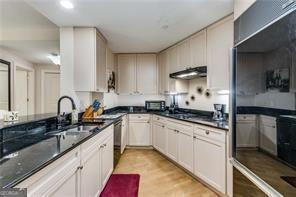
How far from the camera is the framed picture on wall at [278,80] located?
3.23 ft

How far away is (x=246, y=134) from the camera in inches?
60.0

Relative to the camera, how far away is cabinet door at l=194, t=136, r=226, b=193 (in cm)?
222

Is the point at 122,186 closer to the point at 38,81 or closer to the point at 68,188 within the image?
the point at 68,188

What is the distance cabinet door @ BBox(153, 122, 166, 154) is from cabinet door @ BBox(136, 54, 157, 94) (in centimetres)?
102

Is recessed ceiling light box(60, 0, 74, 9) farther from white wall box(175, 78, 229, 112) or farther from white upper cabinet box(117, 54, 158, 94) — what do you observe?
white upper cabinet box(117, 54, 158, 94)

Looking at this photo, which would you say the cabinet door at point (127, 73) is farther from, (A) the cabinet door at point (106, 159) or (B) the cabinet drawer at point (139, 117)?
(A) the cabinet door at point (106, 159)

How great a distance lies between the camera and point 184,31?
313cm

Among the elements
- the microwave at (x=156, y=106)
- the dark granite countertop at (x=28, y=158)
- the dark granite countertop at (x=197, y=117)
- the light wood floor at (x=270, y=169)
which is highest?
the microwave at (x=156, y=106)

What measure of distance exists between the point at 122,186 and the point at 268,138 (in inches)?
80.0

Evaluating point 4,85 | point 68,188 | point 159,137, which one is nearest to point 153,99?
point 159,137

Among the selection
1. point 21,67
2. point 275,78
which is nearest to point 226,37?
point 275,78

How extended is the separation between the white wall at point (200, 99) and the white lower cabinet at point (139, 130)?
924mm

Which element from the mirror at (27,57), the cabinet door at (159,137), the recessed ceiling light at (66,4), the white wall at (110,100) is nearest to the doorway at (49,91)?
the mirror at (27,57)

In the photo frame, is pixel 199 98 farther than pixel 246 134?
Yes
